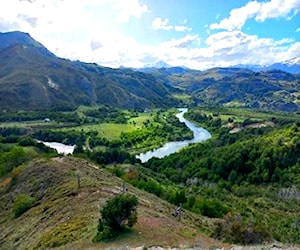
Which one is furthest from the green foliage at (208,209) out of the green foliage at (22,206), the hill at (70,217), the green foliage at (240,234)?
the green foliage at (22,206)

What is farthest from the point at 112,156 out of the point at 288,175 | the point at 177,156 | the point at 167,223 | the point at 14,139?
the point at 167,223

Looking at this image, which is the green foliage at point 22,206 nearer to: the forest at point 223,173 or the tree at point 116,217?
the forest at point 223,173

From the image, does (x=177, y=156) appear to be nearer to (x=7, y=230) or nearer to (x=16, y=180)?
(x=16, y=180)

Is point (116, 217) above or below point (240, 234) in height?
above

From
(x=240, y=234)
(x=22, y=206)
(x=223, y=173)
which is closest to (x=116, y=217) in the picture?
(x=240, y=234)

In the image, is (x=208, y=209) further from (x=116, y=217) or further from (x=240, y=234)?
(x=116, y=217)

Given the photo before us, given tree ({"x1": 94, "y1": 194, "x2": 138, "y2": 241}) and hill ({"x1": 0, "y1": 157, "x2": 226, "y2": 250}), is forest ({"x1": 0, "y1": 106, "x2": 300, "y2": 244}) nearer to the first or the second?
hill ({"x1": 0, "y1": 157, "x2": 226, "y2": 250})
